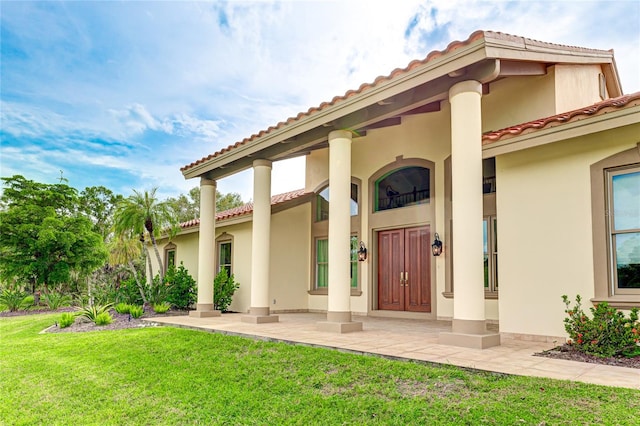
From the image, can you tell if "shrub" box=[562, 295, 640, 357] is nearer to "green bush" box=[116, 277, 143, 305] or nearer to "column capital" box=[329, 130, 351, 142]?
"column capital" box=[329, 130, 351, 142]

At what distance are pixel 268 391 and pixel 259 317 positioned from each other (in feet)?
15.2

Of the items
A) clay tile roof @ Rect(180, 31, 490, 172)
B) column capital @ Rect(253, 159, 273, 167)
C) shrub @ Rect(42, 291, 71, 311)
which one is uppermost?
clay tile roof @ Rect(180, 31, 490, 172)

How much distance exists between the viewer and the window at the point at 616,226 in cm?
595

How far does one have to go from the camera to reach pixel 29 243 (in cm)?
1669

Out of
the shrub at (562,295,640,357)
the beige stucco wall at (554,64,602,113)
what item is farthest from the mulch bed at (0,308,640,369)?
the beige stucco wall at (554,64,602,113)

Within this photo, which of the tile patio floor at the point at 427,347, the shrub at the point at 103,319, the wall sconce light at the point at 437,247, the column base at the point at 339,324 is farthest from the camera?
the shrub at the point at 103,319

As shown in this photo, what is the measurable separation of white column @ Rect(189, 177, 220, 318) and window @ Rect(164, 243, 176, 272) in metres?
6.15

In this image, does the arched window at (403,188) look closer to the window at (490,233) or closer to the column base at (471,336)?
the window at (490,233)

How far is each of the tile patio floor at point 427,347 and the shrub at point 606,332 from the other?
0.53 meters

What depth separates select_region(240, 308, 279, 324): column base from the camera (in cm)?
952

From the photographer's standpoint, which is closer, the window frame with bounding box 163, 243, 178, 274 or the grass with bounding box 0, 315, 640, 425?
the grass with bounding box 0, 315, 640, 425

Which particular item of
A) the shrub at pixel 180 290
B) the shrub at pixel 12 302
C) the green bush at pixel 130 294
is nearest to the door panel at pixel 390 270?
the shrub at pixel 180 290

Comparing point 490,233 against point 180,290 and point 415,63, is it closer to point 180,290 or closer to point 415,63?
point 415,63

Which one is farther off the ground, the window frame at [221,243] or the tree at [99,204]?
the tree at [99,204]
